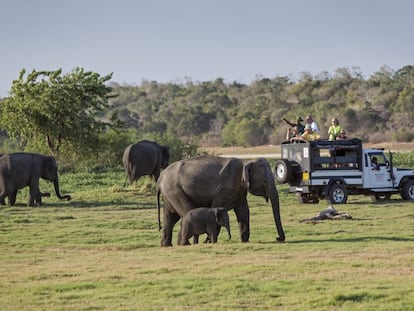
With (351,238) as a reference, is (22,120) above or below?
above

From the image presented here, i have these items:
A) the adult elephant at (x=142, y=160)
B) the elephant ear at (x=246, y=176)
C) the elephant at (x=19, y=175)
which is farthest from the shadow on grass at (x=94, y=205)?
the elephant ear at (x=246, y=176)

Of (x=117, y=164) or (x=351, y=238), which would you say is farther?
(x=117, y=164)

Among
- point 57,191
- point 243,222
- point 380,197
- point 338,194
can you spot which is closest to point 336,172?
point 338,194

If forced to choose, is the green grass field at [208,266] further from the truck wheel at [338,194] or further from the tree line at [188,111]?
the tree line at [188,111]

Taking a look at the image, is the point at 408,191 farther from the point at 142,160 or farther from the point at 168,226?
the point at 168,226

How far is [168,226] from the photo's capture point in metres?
19.0

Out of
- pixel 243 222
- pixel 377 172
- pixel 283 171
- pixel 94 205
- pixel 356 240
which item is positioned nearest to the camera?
pixel 356 240

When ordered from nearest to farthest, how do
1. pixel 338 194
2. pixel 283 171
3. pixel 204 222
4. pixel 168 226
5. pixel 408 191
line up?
pixel 204 222 < pixel 168 226 < pixel 338 194 < pixel 283 171 < pixel 408 191

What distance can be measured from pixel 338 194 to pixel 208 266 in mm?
13856

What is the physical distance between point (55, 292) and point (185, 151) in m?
32.4

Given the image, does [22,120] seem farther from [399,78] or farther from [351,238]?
[399,78]

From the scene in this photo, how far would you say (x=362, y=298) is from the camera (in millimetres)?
12195

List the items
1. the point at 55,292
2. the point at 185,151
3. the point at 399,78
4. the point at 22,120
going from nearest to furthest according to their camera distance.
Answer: the point at 55,292 < the point at 22,120 < the point at 185,151 < the point at 399,78

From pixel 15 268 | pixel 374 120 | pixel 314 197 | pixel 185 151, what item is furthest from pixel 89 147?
pixel 374 120
